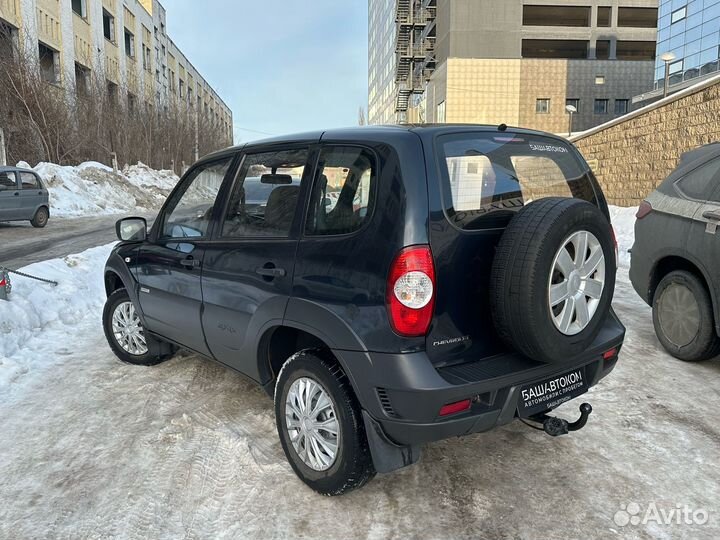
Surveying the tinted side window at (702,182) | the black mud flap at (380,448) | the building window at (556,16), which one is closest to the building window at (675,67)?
the building window at (556,16)

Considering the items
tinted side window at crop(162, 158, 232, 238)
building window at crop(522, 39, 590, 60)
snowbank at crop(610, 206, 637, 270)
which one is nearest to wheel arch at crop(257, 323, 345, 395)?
tinted side window at crop(162, 158, 232, 238)

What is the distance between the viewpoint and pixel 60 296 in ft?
22.2

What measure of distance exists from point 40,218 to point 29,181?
1.15 m

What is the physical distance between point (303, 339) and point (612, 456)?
6.33ft

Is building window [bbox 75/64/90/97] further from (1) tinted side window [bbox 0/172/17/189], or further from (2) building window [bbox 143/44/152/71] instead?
(1) tinted side window [bbox 0/172/17/189]

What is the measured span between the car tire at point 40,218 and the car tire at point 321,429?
16.9 meters

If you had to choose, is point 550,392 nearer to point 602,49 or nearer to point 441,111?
point 441,111

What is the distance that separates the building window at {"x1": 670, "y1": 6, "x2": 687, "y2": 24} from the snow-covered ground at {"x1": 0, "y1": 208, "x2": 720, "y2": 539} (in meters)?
40.8

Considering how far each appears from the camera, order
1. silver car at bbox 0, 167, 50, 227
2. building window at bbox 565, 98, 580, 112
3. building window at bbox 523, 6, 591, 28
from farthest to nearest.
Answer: building window at bbox 523, 6, 591, 28, building window at bbox 565, 98, 580, 112, silver car at bbox 0, 167, 50, 227

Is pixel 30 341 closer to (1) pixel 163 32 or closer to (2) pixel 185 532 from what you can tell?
(2) pixel 185 532

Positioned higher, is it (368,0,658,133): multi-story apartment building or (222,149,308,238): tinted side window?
(368,0,658,133): multi-story apartment building

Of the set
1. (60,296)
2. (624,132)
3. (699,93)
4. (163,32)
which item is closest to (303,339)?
(60,296)

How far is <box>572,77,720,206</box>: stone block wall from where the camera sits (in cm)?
1353

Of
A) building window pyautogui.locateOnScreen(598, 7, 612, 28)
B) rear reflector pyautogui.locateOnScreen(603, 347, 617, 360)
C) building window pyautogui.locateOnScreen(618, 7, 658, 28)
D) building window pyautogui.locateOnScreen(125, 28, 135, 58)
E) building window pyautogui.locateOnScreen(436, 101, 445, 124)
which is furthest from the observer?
building window pyautogui.locateOnScreen(125, 28, 135, 58)
